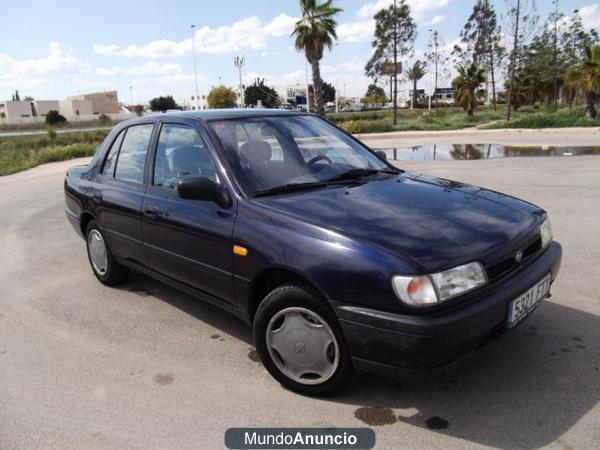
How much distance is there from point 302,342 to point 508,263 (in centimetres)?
121

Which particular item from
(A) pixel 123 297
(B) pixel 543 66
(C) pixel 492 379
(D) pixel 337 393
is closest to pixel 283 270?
(D) pixel 337 393

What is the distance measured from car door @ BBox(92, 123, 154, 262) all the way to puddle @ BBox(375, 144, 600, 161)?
1121 centimetres

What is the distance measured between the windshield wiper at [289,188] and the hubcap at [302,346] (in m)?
0.76

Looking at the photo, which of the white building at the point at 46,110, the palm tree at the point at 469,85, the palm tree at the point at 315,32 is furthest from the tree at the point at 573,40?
the white building at the point at 46,110

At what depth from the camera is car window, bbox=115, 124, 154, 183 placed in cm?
400

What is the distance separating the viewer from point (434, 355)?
2.31m

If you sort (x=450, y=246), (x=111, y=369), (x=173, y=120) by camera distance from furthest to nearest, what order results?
1. (x=173, y=120)
2. (x=111, y=369)
3. (x=450, y=246)

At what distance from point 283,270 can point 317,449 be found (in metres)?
0.95

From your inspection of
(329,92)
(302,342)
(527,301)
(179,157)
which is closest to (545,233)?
(527,301)

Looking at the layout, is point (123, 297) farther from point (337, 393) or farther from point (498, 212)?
point (498, 212)

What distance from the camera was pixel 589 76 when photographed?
1147 inches

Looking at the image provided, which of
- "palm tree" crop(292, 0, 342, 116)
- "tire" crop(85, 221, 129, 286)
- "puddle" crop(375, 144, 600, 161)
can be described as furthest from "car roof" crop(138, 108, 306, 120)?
"palm tree" crop(292, 0, 342, 116)

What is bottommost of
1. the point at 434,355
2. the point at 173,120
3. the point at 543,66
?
the point at 434,355

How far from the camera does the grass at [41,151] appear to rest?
59.7ft
